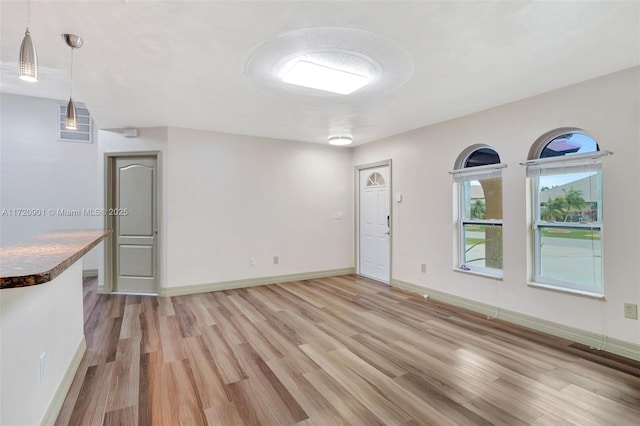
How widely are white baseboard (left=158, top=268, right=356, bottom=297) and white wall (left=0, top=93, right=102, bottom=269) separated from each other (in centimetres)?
196

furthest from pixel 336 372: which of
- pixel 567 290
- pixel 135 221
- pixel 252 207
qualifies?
pixel 135 221

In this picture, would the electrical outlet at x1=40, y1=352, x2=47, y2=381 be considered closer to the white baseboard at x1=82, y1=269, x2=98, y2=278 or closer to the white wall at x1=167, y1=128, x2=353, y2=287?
the white wall at x1=167, y1=128, x2=353, y2=287

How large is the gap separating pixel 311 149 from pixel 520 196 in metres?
3.48

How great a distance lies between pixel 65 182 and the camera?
5.47 m

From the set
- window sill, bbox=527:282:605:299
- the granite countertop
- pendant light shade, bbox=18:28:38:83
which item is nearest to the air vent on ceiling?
the granite countertop

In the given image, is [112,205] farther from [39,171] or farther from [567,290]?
[567,290]

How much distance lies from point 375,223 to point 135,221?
4.02 m

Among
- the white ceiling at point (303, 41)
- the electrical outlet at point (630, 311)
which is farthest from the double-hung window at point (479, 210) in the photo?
the electrical outlet at point (630, 311)

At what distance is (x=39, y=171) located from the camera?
5312 millimetres

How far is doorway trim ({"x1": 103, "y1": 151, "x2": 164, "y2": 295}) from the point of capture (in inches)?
182

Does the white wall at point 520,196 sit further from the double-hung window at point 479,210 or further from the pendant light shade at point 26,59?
the pendant light shade at point 26,59

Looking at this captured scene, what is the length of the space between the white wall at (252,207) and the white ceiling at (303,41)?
1.20 meters

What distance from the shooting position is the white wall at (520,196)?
8.94 ft

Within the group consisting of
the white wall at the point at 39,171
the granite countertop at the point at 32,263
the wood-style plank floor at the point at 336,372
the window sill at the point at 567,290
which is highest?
the white wall at the point at 39,171
